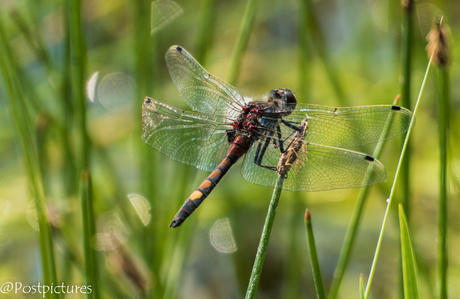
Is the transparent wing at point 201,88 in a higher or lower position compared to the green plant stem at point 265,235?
higher

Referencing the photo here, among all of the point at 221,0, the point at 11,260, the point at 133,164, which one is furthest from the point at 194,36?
the point at 11,260

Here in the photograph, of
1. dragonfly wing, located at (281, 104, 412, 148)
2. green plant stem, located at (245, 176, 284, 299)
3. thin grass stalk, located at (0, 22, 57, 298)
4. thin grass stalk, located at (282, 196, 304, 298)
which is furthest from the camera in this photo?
thin grass stalk, located at (282, 196, 304, 298)

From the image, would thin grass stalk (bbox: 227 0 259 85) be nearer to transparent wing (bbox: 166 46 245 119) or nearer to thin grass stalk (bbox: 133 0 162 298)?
transparent wing (bbox: 166 46 245 119)

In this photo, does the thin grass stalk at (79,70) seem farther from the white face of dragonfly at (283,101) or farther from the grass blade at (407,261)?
the grass blade at (407,261)

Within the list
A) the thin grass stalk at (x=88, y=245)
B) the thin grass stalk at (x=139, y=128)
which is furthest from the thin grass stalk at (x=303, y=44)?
the thin grass stalk at (x=88, y=245)

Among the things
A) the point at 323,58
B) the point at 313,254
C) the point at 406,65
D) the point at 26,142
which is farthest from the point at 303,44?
the point at 26,142

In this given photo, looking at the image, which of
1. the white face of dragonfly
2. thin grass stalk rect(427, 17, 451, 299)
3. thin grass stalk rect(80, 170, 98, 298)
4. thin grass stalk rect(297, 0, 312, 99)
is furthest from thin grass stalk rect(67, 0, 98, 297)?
thin grass stalk rect(427, 17, 451, 299)

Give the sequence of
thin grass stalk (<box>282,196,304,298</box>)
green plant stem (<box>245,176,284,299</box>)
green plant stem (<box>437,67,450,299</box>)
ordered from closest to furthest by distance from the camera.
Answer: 1. green plant stem (<box>245,176,284,299</box>)
2. green plant stem (<box>437,67,450,299</box>)
3. thin grass stalk (<box>282,196,304,298</box>)

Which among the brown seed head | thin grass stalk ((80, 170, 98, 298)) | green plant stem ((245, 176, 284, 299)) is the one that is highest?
the brown seed head
